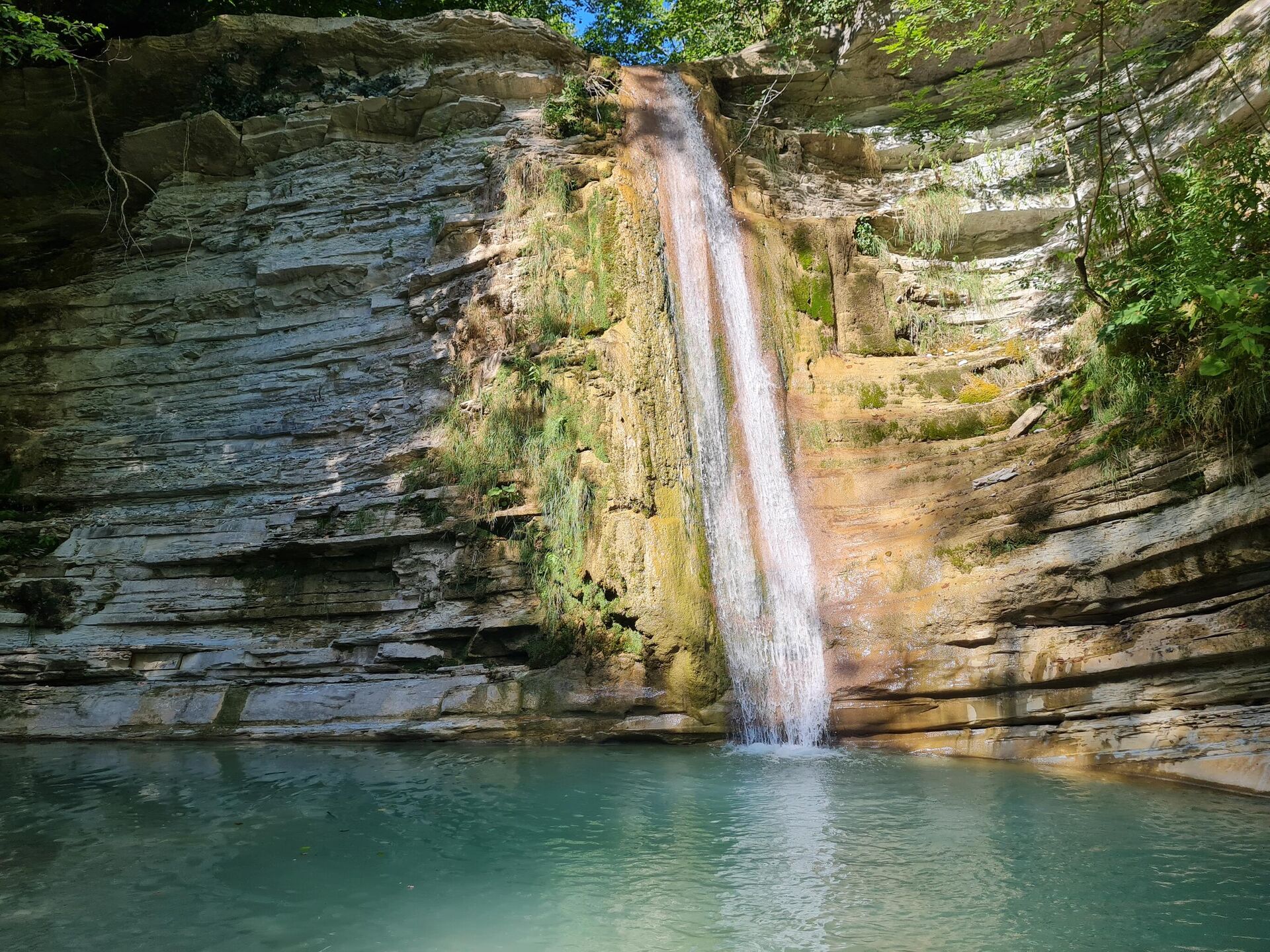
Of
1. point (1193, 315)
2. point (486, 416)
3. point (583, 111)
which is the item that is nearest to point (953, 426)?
point (1193, 315)

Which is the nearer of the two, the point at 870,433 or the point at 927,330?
the point at 870,433

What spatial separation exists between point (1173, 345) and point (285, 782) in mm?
8170

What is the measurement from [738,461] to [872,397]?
205 centimetres

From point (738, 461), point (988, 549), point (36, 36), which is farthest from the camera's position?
point (738, 461)

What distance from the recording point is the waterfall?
8.55 m

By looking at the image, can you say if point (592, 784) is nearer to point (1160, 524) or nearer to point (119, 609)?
point (1160, 524)

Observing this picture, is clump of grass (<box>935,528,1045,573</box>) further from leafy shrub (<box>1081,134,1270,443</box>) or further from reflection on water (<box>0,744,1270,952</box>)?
reflection on water (<box>0,744,1270,952</box>)

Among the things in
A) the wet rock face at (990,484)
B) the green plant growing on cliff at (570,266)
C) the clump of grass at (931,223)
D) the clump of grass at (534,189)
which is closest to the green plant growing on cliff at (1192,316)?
the wet rock face at (990,484)

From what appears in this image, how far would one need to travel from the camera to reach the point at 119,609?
10359 mm

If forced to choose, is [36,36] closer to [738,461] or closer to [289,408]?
[289,408]

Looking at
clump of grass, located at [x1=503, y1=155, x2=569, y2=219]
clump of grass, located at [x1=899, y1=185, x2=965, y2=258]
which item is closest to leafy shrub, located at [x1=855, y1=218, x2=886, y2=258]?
clump of grass, located at [x1=899, y1=185, x2=965, y2=258]

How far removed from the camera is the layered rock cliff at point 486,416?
24.7ft

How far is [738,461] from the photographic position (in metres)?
10.2

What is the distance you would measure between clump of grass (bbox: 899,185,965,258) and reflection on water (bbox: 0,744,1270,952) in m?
8.12
